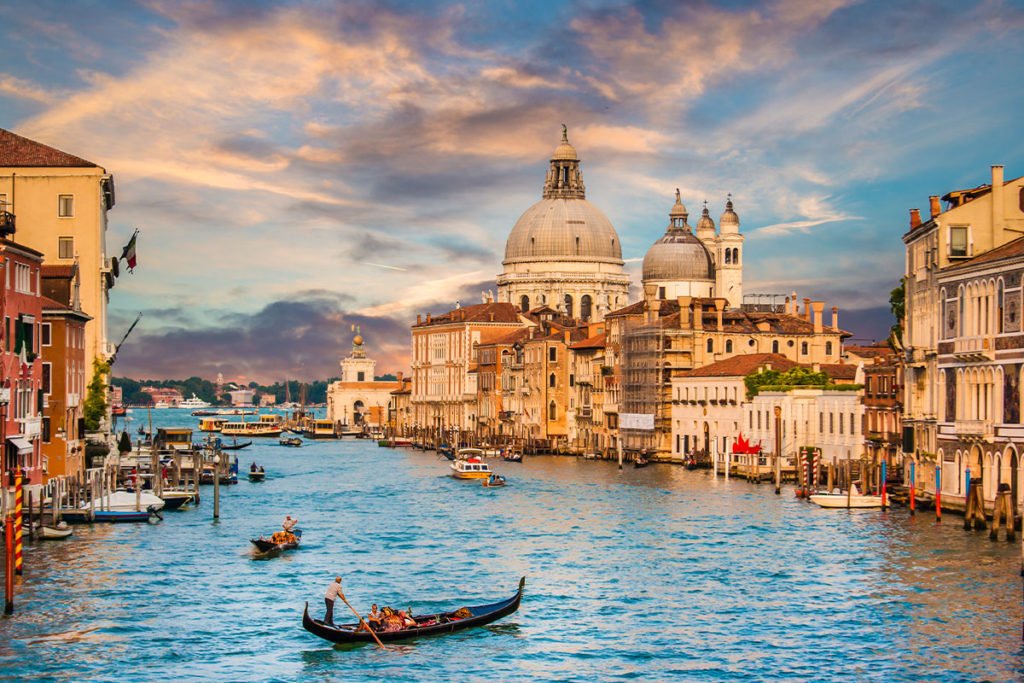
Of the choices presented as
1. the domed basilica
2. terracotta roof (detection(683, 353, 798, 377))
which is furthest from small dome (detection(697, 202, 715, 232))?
terracotta roof (detection(683, 353, 798, 377))

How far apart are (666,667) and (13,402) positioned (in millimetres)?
20834

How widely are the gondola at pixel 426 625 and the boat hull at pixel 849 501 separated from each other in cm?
2184

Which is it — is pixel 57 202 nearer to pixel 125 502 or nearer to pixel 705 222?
pixel 125 502

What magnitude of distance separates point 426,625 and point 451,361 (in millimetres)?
109866

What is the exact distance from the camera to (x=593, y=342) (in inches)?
4119

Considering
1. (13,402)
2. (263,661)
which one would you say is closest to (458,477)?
(13,402)

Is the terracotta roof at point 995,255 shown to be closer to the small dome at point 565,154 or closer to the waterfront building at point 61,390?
the waterfront building at point 61,390

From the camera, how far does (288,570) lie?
3900 cm

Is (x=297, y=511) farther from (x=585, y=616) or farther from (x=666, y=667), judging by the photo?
Result: (x=666, y=667)

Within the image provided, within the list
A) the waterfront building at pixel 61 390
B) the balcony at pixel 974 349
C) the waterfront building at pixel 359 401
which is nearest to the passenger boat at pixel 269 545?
the waterfront building at pixel 61 390

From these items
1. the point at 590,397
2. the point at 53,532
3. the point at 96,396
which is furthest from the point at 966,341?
the point at 590,397

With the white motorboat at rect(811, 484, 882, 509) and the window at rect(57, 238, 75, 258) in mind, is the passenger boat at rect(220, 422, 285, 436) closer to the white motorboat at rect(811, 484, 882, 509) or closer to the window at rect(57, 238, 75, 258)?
the window at rect(57, 238, 75, 258)

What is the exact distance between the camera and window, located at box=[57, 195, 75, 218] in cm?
6038

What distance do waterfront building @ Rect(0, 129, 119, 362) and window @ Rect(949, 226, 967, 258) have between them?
2965 centimetres
